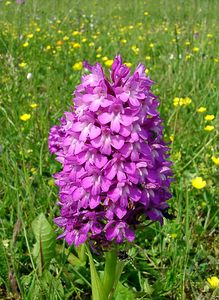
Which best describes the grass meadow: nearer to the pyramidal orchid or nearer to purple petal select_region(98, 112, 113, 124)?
the pyramidal orchid

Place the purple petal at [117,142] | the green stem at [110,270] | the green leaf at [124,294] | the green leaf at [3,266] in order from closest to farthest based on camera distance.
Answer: the purple petal at [117,142]
the green stem at [110,270]
the green leaf at [124,294]
the green leaf at [3,266]

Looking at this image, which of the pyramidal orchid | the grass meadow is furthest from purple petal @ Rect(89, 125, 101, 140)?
the grass meadow

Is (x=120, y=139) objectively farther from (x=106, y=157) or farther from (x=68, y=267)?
(x=68, y=267)

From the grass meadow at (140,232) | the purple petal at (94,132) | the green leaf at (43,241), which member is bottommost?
the grass meadow at (140,232)

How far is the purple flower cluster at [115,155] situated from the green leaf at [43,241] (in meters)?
0.44

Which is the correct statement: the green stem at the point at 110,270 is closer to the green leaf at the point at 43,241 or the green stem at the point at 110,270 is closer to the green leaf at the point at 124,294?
the green leaf at the point at 124,294

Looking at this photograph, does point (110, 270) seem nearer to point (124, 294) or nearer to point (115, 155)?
point (124, 294)

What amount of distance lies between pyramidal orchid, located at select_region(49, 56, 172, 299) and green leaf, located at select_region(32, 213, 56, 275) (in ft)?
1.46

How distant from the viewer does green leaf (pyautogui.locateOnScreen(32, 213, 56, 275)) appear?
174 cm

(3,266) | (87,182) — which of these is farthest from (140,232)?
(87,182)

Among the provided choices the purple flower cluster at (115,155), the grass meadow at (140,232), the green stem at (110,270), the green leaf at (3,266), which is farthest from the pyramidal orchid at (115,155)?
the green leaf at (3,266)

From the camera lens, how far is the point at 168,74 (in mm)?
3648

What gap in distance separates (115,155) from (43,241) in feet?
2.31

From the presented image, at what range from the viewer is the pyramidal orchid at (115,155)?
1.23m
